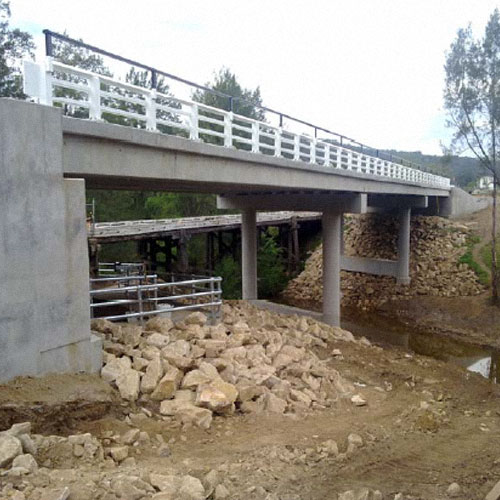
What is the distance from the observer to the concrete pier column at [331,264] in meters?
19.3

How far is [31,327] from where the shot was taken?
621 centimetres

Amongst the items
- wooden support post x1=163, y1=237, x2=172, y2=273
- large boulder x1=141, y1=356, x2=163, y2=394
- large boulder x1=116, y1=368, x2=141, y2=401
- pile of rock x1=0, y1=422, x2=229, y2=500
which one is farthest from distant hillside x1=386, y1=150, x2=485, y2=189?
pile of rock x1=0, y1=422, x2=229, y2=500

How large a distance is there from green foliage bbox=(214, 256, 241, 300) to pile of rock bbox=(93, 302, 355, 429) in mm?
16754

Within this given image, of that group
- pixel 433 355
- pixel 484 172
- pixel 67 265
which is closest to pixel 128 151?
pixel 67 265

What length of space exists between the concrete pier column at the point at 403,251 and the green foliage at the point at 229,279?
9.04 meters

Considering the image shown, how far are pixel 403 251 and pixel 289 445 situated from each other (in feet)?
77.5

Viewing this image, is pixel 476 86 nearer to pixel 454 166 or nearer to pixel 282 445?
pixel 454 166

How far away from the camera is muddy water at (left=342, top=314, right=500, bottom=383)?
55.4 feet

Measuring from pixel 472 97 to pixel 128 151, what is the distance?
19171mm

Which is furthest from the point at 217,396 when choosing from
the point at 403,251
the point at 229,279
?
the point at 403,251

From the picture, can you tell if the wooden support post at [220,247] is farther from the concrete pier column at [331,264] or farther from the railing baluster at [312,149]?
the railing baluster at [312,149]

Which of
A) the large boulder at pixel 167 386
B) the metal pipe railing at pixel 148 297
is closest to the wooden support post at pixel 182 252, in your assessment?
the metal pipe railing at pixel 148 297

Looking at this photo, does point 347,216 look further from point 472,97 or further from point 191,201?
point 472,97

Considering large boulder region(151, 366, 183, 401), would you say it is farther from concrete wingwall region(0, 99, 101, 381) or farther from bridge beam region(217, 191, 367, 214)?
bridge beam region(217, 191, 367, 214)
